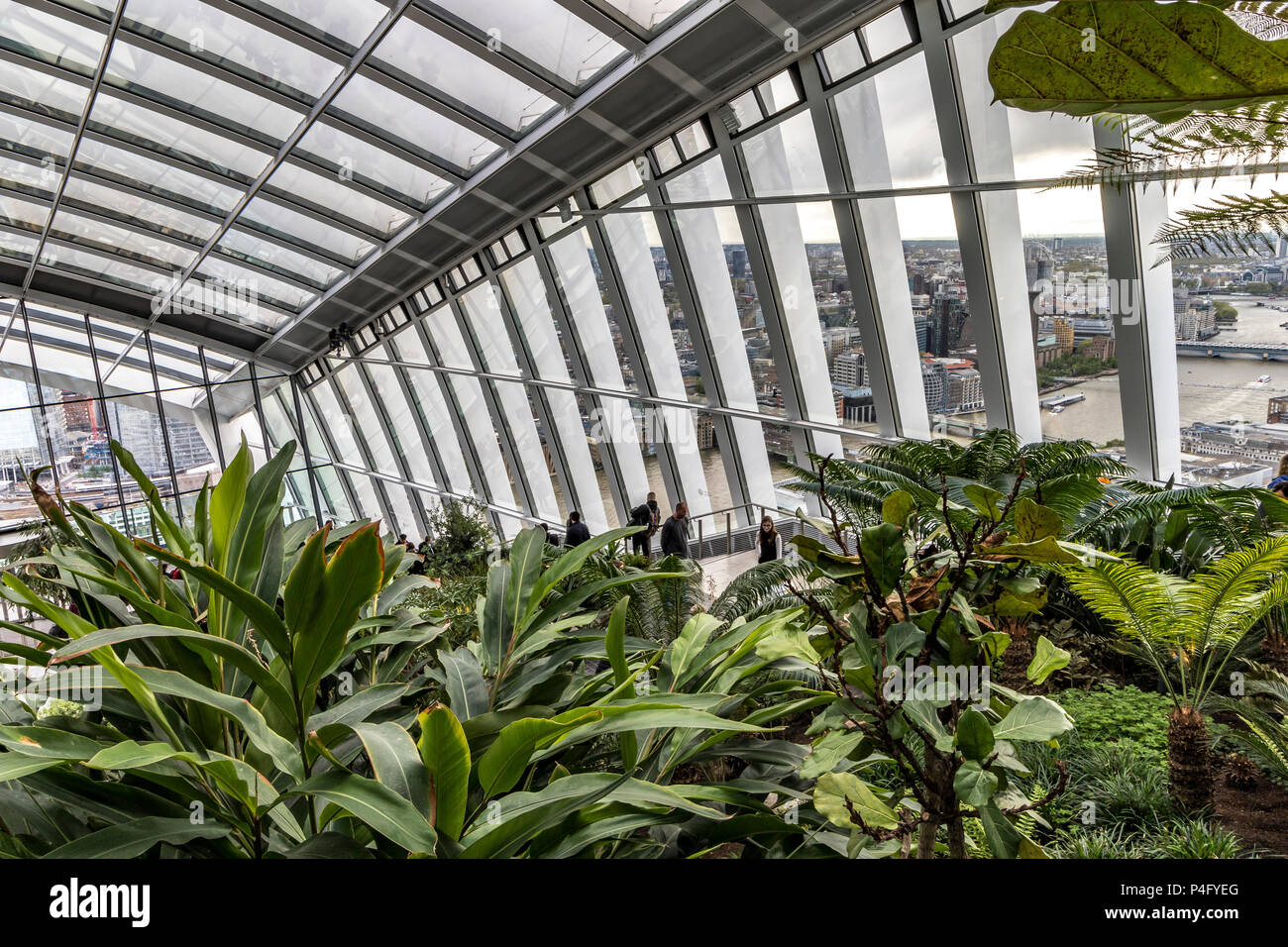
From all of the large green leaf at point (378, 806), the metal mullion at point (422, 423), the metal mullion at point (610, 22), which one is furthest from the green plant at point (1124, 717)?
the metal mullion at point (422, 423)

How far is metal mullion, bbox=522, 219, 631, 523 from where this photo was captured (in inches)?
518

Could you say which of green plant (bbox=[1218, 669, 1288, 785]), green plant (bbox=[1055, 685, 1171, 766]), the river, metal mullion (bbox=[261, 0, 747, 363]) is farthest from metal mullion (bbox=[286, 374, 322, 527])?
green plant (bbox=[1218, 669, 1288, 785])

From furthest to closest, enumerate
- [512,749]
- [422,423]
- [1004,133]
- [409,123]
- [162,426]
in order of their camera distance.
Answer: [162,426] < [422,423] < [409,123] < [1004,133] < [512,749]

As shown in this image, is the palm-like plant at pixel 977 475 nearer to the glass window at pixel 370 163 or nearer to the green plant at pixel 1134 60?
the green plant at pixel 1134 60

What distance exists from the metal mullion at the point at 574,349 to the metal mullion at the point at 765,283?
3948 mm

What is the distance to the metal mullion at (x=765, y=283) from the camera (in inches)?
386

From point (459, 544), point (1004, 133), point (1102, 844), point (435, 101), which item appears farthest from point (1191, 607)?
point (435, 101)

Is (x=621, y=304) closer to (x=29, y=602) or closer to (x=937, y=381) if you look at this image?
(x=937, y=381)

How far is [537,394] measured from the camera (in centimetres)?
1489

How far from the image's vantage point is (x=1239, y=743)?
3770 millimetres

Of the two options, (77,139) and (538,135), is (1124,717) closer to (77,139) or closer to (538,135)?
(538,135)

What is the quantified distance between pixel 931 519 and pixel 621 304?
7.40 m
